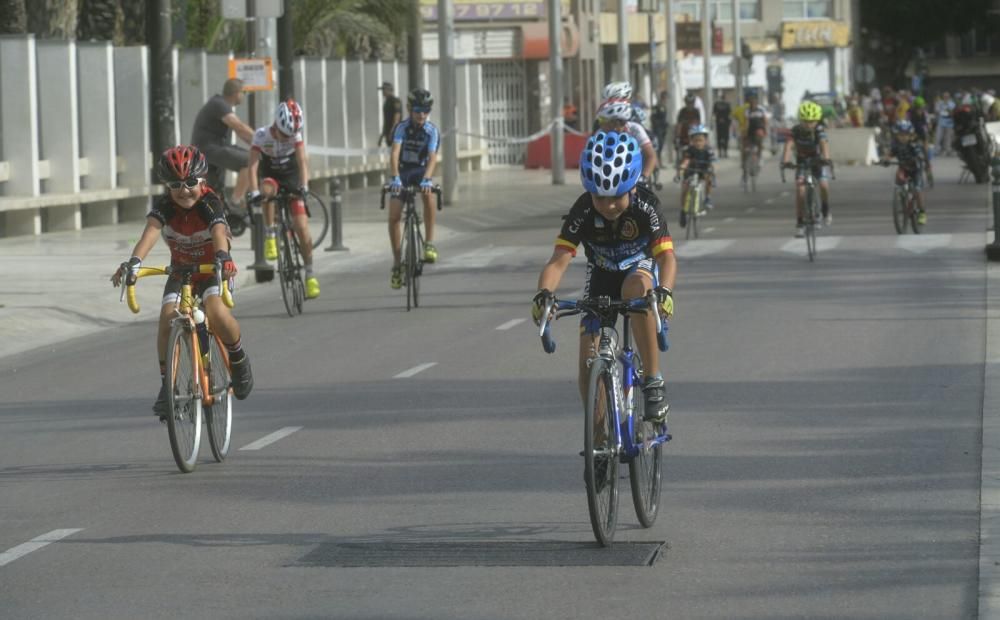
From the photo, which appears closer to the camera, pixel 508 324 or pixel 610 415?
pixel 610 415

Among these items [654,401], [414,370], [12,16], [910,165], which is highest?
[12,16]

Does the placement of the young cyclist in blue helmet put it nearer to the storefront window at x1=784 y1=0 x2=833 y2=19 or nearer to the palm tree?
the palm tree

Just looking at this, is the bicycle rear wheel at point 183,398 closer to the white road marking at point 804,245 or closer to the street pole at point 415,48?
the white road marking at point 804,245

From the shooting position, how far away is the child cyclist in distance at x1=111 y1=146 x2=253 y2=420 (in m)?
10.5

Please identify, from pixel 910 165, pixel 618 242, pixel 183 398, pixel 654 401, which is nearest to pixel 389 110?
pixel 910 165

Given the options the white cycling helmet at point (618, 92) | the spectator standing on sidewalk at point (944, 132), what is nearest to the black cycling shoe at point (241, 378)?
the white cycling helmet at point (618, 92)

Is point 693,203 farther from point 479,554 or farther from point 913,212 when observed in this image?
point 479,554

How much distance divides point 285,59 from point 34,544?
65.0 feet

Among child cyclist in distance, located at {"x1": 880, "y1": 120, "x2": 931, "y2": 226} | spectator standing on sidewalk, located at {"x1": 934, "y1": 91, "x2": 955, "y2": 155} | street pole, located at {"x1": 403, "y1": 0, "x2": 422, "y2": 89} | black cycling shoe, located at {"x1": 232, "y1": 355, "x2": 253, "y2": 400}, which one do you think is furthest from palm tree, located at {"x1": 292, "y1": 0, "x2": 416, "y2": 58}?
black cycling shoe, located at {"x1": 232, "y1": 355, "x2": 253, "y2": 400}

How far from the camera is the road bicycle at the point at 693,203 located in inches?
1084

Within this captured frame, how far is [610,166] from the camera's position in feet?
27.8

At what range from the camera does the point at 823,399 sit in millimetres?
12562

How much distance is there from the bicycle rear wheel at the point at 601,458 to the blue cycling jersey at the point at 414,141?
10978mm

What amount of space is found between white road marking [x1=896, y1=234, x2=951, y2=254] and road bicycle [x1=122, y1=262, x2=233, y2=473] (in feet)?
47.0
